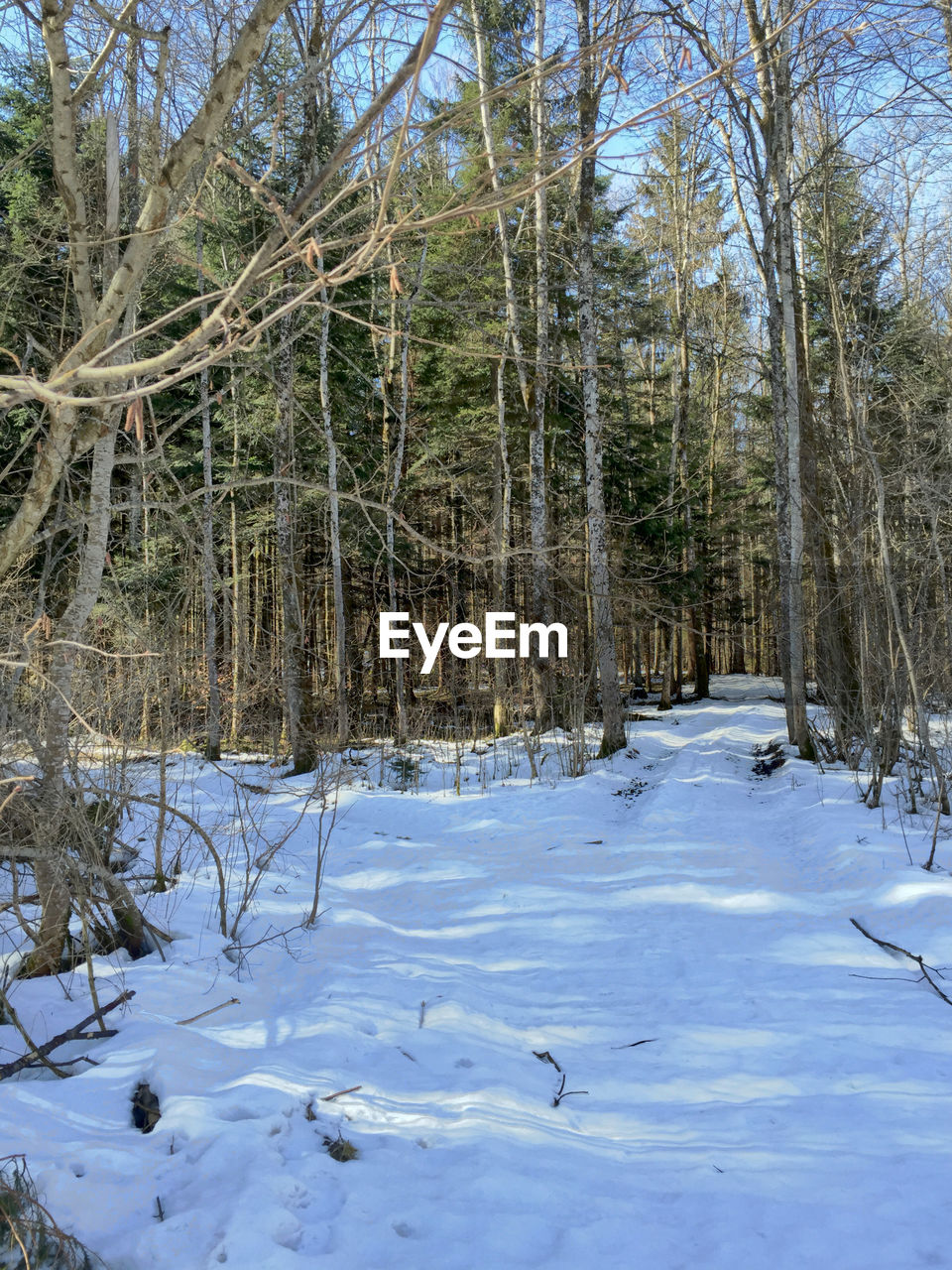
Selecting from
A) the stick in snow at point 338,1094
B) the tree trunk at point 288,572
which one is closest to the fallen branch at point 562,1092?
the stick in snow at point 338,1094

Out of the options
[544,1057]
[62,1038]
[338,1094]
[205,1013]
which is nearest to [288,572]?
[205,1013]

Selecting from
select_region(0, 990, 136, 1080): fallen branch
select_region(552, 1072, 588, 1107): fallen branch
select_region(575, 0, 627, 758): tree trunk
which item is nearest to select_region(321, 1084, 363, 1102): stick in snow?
select_region(552, 1072, 588, 1107): fallen branch

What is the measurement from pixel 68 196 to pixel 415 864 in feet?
19.2

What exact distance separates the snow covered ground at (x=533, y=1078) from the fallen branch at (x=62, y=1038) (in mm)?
68

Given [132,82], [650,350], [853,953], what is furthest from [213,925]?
[650,350]

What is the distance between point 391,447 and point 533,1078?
46.9 feet

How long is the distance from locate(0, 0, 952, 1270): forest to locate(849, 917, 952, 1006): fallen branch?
3.9 inches

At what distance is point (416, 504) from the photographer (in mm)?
18578

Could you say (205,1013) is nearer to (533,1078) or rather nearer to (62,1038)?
(62,1038)

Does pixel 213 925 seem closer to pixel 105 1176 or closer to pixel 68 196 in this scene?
pixel 105 1176

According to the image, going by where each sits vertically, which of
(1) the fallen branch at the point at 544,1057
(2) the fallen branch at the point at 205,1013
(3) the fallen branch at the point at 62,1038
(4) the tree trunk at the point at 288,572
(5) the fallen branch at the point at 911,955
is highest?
(4) the tree trunk at the point at 288,572

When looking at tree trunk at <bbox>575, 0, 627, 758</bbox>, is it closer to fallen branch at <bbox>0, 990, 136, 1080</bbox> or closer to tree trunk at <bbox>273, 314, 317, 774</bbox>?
tree trunk at <bbox>273, 314, 317, 774</bbox>

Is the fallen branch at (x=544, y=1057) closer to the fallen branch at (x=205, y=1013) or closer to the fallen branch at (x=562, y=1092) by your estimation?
the fallen branch at (x=562, y=1092)

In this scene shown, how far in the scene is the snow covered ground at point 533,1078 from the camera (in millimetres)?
2355
